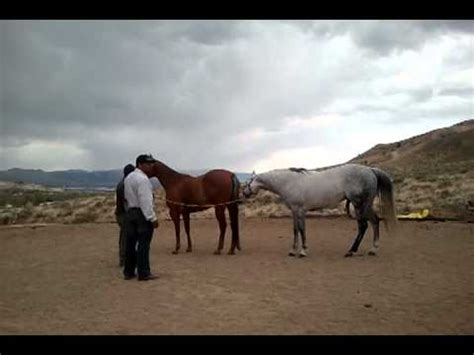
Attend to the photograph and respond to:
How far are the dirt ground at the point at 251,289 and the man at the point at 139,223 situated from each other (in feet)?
1.04

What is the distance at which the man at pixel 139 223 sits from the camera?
8.41m

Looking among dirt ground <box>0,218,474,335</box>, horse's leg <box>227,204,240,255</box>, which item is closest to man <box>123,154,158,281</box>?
dirt ground <box>0,218,474,335</box>

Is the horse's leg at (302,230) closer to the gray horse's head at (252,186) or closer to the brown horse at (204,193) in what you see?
the gray horse's head at (252,186)

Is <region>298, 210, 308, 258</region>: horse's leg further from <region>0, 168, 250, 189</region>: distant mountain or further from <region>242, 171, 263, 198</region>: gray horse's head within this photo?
<region>0, 168, 250, 189</region>: distant mountain

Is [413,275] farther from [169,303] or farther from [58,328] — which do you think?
[58,328]

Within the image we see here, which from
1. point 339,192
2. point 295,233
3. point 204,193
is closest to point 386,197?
point 339,192

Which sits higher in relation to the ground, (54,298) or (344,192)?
(344,192)

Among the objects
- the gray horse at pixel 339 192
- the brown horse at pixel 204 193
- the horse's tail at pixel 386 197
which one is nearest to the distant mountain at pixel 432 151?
the horse's tail at pixel 386 197

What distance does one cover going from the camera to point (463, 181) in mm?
22000

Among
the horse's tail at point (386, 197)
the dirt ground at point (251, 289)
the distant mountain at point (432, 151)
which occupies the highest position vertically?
the distant mountain at point (432, 151)

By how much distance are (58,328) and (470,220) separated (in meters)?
12.2

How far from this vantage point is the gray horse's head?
10.8m

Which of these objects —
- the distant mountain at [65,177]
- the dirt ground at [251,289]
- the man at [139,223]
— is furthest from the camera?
the distant mountain at [65,177]
